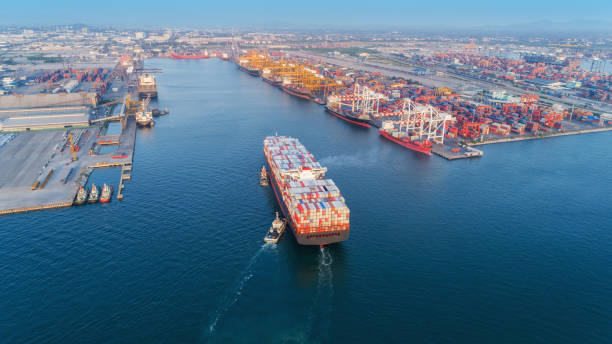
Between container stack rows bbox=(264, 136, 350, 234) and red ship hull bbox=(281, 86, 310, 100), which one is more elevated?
red ship hull bbox=(281, 86, 310, 100)

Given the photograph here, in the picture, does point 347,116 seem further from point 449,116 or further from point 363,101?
point 449,116

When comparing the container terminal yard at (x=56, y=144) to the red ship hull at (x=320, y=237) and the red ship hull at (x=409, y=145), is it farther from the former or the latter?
A: the red ship hull at (x=409, y=145)

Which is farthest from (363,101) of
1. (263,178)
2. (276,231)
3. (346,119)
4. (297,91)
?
(276,231)

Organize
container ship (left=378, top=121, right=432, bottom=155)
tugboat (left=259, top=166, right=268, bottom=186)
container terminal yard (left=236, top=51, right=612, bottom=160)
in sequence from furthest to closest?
container terminal yard (left=236, top=51, right=612, bottom=160) < container ship (left=378, top=121, right=432, bottom=155) < tugboat (left=259, top=166, right=268, bottom=186)

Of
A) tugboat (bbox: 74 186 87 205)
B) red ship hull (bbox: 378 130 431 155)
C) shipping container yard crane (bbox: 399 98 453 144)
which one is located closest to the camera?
tugboat (bbox: 74 186 87 205)

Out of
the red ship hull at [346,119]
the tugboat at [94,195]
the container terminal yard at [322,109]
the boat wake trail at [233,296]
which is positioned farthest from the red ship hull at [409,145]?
the tugboat at [94,195]

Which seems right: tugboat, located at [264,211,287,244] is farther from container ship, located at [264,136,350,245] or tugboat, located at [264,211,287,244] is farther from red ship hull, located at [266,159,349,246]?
red ship hull, located at [266,159,349,246]

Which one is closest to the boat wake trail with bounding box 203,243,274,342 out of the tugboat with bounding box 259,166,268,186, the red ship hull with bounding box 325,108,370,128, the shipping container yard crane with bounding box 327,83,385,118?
the tugboat with bounding box 259,166,268,186
